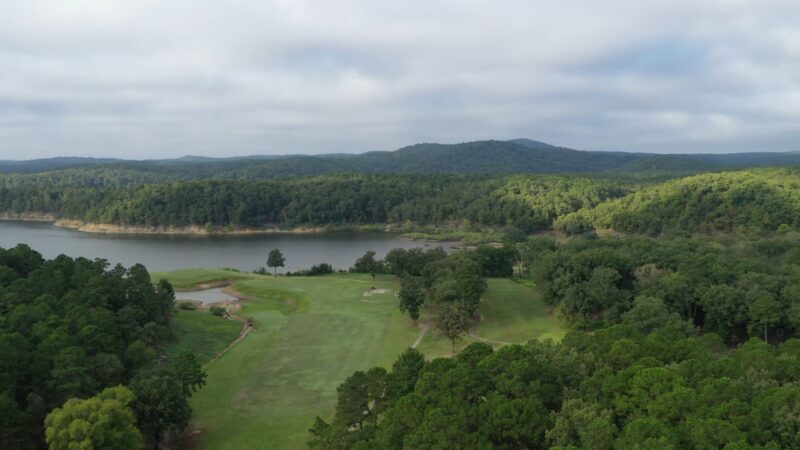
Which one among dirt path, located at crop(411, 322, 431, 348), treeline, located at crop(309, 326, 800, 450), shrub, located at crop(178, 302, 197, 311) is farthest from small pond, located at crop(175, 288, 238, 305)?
treeline, located at crop(309, 326, 800, 450)

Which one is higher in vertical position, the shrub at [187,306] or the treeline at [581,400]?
the treeline at [581,400]

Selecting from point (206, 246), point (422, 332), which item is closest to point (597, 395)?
point (422, 332)

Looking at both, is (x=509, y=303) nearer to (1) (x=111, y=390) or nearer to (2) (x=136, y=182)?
(1) (x=111, y=390)

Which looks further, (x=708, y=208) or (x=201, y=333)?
(x=708, y=208)

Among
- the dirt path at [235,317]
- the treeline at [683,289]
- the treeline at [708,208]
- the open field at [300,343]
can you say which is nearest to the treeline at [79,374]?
the open field at [300,343]

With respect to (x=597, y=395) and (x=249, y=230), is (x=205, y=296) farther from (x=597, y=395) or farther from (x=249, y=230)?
(x=249, y=230)

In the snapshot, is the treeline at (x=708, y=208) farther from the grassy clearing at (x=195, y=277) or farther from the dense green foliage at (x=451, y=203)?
the grassy clearing at (x=195, y=277)

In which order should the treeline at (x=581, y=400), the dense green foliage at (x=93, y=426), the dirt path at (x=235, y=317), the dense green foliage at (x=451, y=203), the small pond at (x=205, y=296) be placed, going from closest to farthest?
the treeline at (x=581, y=400) < the dense green foliage at (x=93, y=426) < the dirt path at (x=235, y=317) < the small pond at (x=205, y=296) < the dense green foliage at (x=451, y=203)
